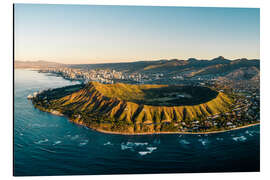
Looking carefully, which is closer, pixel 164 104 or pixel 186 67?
pixel 164 104

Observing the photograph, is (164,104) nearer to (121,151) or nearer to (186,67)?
(121,151)

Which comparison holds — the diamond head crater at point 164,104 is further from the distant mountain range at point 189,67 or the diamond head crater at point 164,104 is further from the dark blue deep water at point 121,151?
the dark blue deep water at point 121,151

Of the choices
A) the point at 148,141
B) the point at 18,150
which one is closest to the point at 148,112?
the point at 148,141

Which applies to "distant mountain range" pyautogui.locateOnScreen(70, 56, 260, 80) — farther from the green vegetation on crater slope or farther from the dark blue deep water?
the dark blue deep water

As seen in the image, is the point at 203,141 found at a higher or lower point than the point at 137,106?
lower

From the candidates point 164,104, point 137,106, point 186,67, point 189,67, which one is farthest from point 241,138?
point 186,67

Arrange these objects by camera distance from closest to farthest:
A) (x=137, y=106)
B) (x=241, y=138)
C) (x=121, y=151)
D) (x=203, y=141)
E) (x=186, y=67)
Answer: (x=121, y=151)
(x=203, y=141)
(x=241, y=138)
(x=137, y=106)
(x=186, y=67)

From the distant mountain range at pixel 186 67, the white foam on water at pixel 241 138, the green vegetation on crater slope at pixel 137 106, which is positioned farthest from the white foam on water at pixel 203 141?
the distant mountain range at pixel 186 67
